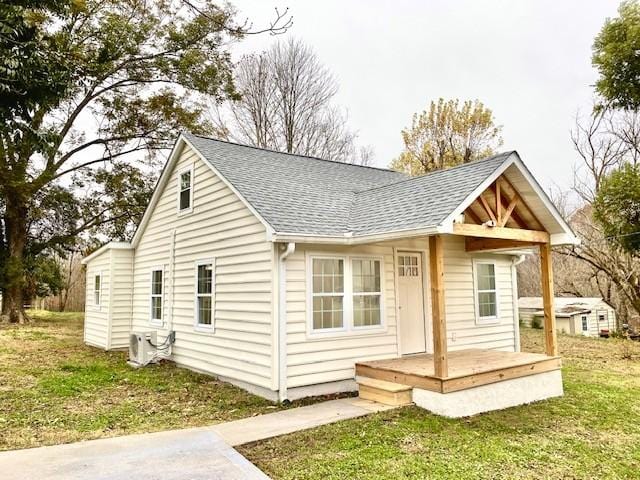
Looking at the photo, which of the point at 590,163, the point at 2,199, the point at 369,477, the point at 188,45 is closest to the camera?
Result: the point at 369,477

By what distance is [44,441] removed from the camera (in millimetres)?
4988

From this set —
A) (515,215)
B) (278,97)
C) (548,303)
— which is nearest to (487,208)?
(515,215)

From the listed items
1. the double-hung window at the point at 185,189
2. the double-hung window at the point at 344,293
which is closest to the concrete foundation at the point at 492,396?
the double-hung window at the point at 344,293

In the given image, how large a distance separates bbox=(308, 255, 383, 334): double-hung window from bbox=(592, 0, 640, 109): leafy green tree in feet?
34.9

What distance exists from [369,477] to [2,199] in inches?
818

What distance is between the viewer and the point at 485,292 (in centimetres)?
967

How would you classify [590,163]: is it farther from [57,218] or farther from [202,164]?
[57,218]

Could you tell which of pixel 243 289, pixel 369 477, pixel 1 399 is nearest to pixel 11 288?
pixel 1 399

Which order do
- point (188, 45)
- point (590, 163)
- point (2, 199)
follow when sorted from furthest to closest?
1. point (590, 163)
2. point (2, 199)
3. point (188, 45)

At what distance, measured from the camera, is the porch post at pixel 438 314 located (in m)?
6.03

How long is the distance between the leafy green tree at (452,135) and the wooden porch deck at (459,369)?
15.9 metres

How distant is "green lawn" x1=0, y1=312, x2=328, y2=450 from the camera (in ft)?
18.0

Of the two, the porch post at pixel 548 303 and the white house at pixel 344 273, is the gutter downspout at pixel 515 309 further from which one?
the porch post at pixel 548 303

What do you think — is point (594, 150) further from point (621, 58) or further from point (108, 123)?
point (108, 123)
